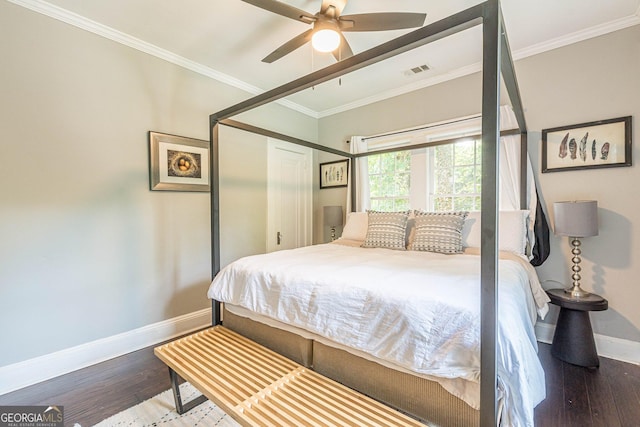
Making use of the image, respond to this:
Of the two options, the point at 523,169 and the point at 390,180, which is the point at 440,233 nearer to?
the point at 523,169

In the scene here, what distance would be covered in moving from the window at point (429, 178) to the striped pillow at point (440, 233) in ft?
1.88

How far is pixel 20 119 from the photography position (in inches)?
74.7

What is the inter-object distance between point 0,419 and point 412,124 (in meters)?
3.93

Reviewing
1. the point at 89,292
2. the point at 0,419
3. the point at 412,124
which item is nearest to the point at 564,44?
the point at 412,124

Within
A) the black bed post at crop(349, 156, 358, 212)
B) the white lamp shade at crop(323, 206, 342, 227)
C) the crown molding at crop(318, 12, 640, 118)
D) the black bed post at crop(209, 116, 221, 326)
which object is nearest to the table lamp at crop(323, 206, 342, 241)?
the white lamp shade at crop(323, 206, 342, 227)

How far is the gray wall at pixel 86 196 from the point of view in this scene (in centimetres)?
189

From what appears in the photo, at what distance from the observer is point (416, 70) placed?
2947 mm

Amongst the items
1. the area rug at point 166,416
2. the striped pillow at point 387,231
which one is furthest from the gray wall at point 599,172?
the area rug at point 166,416

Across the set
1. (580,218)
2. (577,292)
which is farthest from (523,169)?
(577,292)

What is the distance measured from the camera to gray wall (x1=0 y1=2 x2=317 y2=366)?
1.89 m

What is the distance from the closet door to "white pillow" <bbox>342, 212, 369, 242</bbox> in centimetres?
94

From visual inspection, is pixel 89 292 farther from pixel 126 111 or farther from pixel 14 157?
pixel 126 111

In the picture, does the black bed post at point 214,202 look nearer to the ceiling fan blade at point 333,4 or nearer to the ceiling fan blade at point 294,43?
the ceiling fan blade at point 294,43

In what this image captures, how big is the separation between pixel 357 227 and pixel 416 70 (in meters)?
1.79
